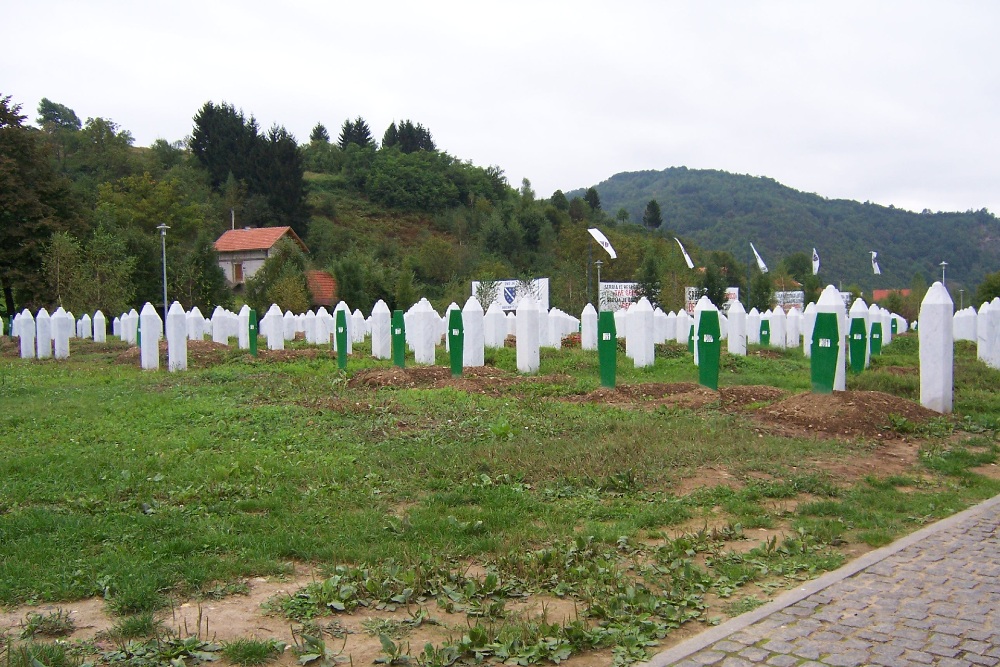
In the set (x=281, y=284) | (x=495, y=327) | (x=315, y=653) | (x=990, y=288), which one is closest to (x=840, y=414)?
(x=315, y=653)

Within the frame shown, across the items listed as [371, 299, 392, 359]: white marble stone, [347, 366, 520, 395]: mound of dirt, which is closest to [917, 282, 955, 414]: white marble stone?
[347, 366, 520, 395]: mound of dirt

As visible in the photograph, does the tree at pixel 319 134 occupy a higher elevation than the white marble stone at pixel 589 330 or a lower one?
higher

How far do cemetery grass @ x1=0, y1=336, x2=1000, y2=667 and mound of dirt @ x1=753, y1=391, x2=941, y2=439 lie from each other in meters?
0.22

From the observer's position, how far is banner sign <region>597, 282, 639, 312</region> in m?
45.0

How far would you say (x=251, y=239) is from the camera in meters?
55.3

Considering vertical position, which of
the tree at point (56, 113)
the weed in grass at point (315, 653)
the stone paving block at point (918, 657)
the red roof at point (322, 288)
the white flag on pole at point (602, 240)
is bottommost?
the stone paving block at point (918, 657)

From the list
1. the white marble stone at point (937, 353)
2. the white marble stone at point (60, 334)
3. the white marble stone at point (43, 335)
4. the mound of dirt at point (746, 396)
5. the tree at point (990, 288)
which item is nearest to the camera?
the white marble stone at point (937, 353)

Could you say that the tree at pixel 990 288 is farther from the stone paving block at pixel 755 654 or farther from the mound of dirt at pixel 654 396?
the stone paving block at pixel 755 654

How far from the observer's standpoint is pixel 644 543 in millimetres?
5703

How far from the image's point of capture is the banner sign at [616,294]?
45.0 metres

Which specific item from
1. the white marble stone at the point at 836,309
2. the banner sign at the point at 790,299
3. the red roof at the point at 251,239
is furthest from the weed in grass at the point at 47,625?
the banner sign at the point at 790,299

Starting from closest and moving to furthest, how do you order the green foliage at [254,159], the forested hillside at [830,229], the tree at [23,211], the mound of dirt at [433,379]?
the mound of dirt at [433,379] → the tree at [23,211] → the green foliage at [254,159] → the forested hillside at [830,229]

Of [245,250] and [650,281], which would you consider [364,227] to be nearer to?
[245,250]

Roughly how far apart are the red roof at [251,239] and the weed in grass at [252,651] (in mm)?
51023
